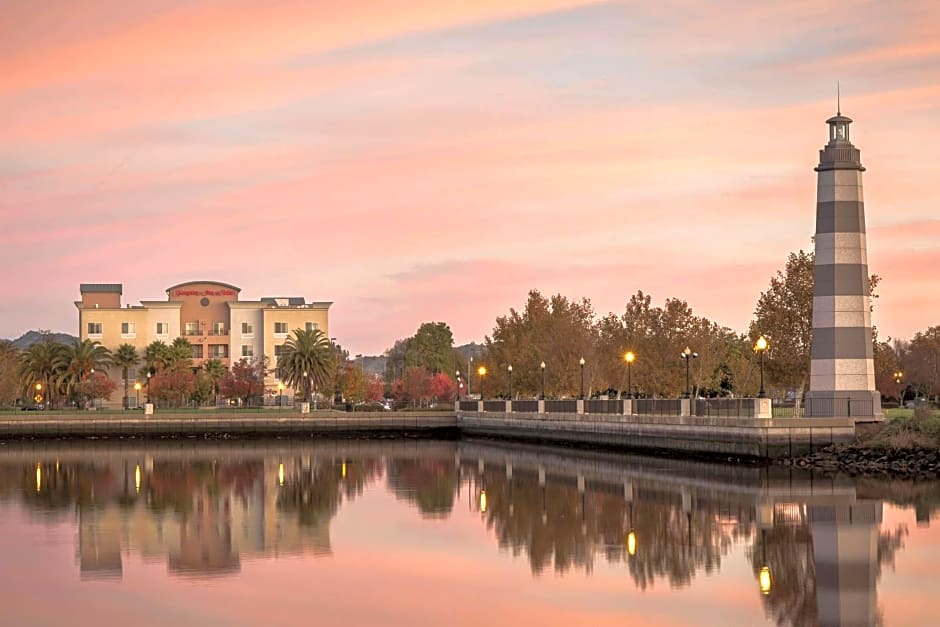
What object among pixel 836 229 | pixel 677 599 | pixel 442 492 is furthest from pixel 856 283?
pixel 677 599

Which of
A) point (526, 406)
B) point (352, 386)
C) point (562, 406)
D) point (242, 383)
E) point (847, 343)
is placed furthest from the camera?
point (352, 386)

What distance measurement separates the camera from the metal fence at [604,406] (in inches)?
2822

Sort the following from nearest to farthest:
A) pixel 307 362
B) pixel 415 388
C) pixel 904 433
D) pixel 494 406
Result: pixel 904 433, pixel 494 406, pixel 307 362, pixel 415 388

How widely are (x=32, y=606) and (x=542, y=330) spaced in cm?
8712

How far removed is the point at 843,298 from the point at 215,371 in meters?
101

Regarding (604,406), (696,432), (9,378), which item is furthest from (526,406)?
(9,378)

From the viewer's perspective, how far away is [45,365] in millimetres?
126250

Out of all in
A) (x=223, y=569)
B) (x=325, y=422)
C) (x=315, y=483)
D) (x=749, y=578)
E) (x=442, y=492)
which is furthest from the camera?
(x=325, y=422)

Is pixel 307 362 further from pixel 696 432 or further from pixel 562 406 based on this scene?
pixel 696 432

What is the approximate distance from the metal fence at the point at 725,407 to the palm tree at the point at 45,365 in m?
81.1

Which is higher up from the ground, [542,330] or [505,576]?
[542,330]

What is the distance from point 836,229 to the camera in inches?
2079

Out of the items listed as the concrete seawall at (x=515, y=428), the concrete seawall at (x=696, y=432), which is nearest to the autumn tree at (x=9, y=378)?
the concrete seawall at (x=515, y=428)

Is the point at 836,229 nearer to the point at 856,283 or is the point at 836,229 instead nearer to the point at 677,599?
the point at 856,283
